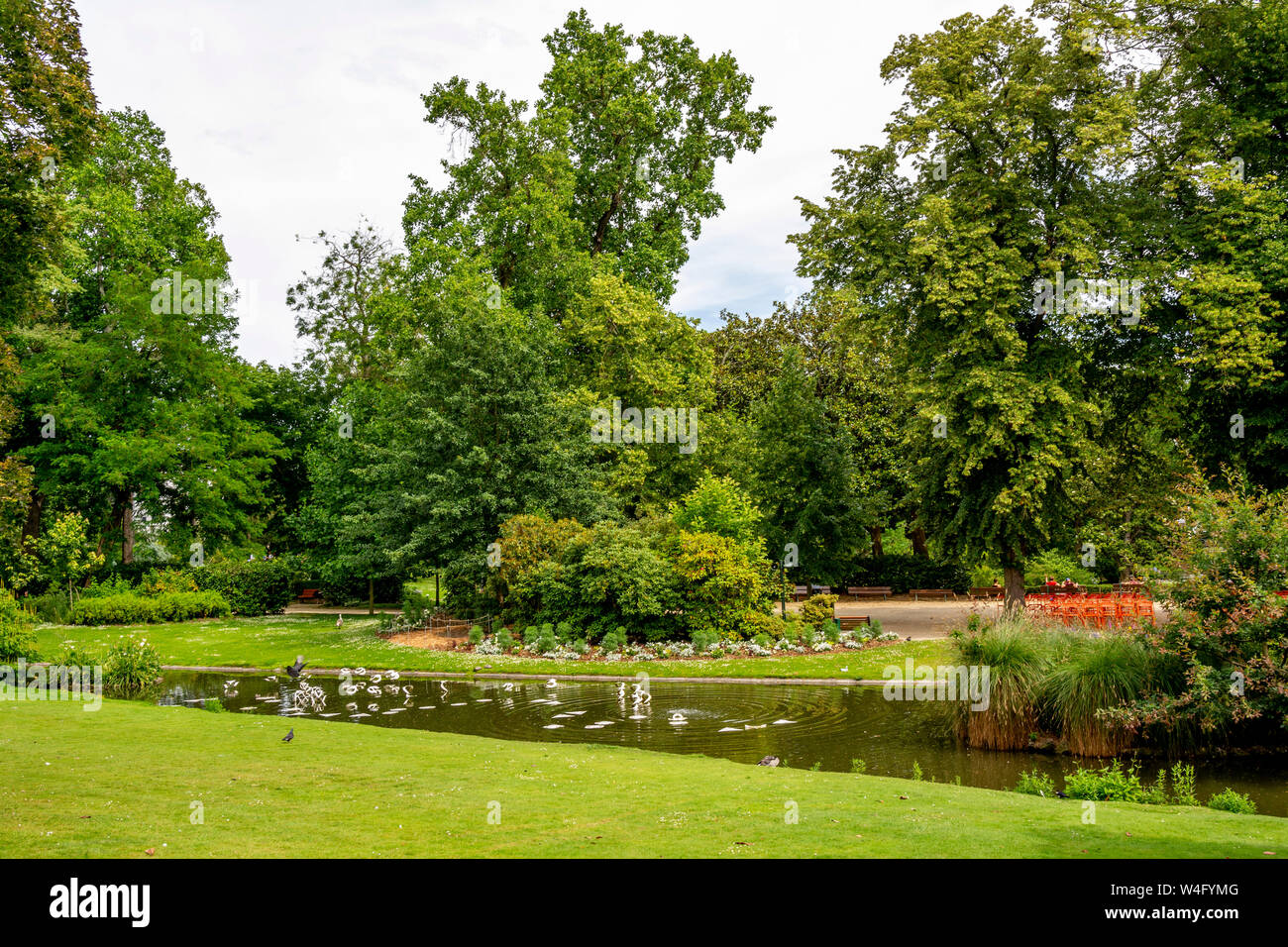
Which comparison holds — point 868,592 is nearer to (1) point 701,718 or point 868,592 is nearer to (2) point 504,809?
(1) point 701,718

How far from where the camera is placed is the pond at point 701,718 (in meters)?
13.0

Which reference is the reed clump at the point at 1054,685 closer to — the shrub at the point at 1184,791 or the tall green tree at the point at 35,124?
the shrub at the point at 1184,791

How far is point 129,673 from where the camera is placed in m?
21.5

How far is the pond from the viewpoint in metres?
13.0

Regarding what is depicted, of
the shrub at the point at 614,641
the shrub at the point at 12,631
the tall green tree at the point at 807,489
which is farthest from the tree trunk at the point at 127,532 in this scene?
the tall green tree at the point at 807,489

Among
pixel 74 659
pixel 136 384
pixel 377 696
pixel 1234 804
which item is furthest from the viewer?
pixel 136 384

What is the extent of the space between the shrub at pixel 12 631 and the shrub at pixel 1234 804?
21.5 m

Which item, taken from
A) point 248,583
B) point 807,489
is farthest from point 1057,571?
point 248,583

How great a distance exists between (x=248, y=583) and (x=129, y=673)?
68.8 ft

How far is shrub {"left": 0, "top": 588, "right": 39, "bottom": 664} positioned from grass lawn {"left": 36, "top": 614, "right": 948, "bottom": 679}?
3.34 meters

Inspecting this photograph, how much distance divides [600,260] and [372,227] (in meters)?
15.2

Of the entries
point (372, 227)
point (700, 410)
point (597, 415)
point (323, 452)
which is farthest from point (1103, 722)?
point (372, 227)
